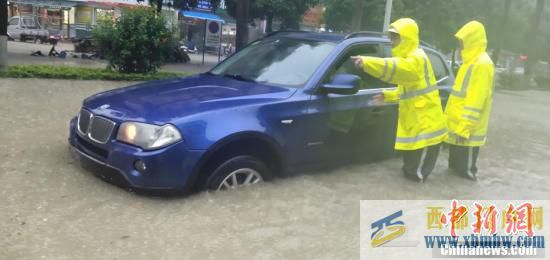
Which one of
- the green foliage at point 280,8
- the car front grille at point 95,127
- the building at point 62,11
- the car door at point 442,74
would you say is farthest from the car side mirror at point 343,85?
the building at point 62,11

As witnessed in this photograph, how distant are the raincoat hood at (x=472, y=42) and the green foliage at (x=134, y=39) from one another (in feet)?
23.3

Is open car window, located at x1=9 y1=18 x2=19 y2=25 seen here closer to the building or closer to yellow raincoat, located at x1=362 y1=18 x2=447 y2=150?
the building

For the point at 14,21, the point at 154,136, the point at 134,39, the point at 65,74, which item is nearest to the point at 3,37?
the point at 65,74

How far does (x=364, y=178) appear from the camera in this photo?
5.58 m

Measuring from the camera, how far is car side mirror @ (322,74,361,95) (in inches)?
188

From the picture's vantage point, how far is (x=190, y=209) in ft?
14.0

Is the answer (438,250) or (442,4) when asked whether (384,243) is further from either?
(442,4)

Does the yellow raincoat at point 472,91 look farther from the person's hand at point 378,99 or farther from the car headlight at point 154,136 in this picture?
the car headlight at point 154,136

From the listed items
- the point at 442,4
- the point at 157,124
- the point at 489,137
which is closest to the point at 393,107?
the point at 157,124

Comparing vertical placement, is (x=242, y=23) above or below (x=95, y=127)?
above

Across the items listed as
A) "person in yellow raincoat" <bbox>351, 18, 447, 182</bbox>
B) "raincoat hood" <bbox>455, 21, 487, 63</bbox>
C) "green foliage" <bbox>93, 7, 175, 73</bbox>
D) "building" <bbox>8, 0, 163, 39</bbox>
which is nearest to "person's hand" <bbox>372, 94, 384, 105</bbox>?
"person in yellow raincoat" <bbox>351, 18, 447, 182</bbox>

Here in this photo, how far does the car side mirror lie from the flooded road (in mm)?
981

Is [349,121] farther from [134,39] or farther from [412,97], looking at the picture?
[134,39]

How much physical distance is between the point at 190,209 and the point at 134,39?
24.2 feet
